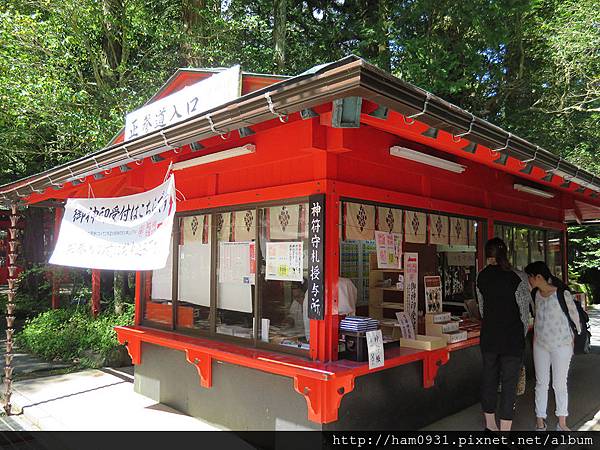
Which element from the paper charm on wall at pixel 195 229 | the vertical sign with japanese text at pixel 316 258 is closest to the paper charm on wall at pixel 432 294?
the vertical sign with japanese text at pixel 316 258

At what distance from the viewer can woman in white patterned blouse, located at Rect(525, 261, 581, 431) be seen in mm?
4848

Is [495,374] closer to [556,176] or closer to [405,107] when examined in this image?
[556,176]

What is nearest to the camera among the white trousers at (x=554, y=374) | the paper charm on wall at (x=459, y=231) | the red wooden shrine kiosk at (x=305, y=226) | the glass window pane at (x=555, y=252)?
the red wooden shrine kiosk at (x=305, y=226)

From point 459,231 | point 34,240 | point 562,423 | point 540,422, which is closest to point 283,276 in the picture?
point 459,231

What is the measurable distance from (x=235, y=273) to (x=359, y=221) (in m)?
1.69

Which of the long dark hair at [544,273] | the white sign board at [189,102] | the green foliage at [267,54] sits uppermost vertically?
the green foliage at [267,54]

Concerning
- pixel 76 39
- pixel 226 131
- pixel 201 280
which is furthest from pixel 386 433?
pixel 76 39

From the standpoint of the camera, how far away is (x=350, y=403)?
171 inches

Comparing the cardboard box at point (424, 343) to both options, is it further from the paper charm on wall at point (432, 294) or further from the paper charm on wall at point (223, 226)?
the paper charm on wall at point (223, 226)

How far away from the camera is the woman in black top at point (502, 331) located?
15.2 ft

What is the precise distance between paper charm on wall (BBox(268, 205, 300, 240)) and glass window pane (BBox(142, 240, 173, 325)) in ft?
7.28

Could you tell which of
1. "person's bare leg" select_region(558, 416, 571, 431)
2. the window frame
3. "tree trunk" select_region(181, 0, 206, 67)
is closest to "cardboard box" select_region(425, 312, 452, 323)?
"person's bare leg" select_region(558, 416, 571, 431)

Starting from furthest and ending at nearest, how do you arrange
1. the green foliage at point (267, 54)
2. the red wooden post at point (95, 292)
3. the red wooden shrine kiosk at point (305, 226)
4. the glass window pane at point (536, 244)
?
the red wooden post at point (95, 292), the green foliage at point (267, 54), the glass window pane at point (536, 244), the red wooden shrine kiosk at point (305, 226)

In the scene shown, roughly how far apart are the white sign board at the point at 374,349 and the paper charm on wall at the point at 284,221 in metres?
1.28
